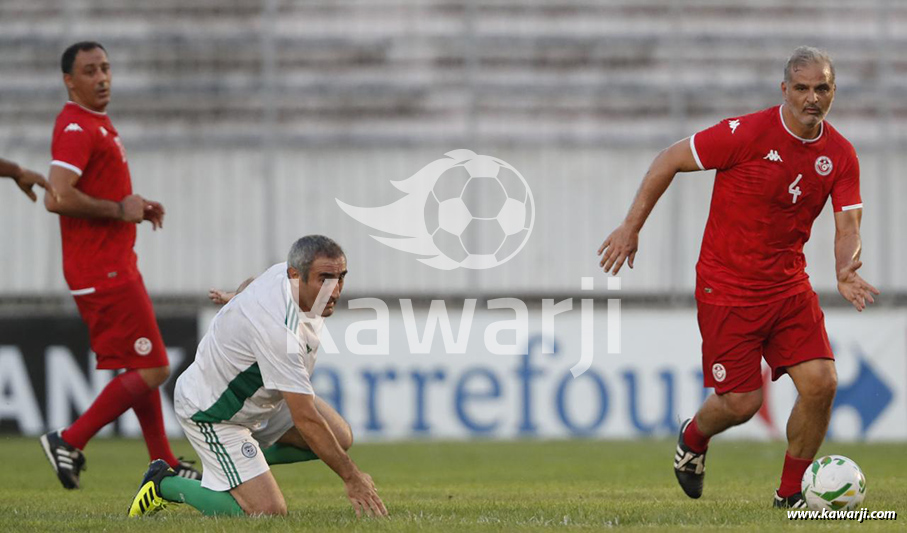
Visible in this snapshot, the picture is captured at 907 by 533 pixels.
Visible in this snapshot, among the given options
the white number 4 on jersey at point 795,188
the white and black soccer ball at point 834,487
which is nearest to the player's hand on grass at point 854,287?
the white number 4 on jersey at point 795,188

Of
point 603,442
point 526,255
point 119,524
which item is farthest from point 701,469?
point 526,255

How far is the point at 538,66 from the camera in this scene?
17.8 metres

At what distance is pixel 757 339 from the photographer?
7.66 metres

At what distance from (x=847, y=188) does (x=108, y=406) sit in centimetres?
494

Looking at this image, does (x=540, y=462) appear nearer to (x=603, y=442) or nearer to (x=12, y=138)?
(x=603, y=442)

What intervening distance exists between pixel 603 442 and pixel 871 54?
7.18m

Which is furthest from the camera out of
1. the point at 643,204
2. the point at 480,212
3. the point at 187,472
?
the point at 480,212

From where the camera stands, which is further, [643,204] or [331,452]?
[643,204]

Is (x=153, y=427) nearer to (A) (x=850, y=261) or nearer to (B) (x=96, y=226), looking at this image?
(B) (x=96, y=226)

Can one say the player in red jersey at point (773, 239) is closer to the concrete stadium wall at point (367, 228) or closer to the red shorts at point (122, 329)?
the red shorts at point (122, 329)

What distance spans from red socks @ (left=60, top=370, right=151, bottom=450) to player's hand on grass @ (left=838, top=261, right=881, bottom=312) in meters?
4.64

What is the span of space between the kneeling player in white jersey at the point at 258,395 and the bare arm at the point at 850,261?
2658 millimetres

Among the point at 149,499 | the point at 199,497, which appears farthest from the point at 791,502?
the point at 149,499

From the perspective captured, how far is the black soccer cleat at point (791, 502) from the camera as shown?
7.29 meters
